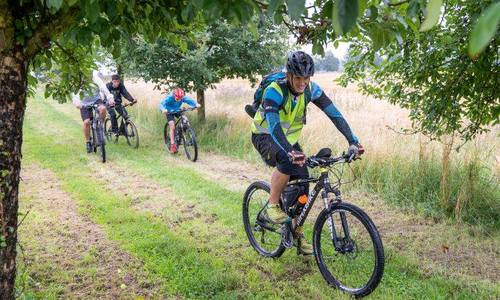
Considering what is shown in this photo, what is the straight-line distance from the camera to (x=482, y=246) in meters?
4.97

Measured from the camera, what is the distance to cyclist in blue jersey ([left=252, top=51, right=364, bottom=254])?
3.93 metres

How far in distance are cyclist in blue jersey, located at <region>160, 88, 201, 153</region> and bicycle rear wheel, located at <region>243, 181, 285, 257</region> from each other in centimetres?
573

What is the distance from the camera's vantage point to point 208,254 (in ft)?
15.7

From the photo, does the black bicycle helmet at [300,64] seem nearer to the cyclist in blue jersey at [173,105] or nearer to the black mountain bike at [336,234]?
the black mountain bike at [336,234]

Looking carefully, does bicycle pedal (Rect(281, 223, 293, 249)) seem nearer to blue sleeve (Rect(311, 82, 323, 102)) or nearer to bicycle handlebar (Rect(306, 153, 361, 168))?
bicycle handlebar (Rect(306, 153, 361, 168))

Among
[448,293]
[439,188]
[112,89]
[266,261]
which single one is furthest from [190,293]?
[112,89]

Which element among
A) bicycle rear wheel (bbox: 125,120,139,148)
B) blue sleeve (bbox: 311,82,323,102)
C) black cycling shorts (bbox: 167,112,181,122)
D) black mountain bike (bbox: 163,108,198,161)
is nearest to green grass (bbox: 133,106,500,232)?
blue sleeve (bbox: 311,82,323,102)

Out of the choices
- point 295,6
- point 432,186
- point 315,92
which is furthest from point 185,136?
point 295,6

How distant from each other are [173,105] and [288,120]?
6.79 metres

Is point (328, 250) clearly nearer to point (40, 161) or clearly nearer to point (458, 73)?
point (458, 73)

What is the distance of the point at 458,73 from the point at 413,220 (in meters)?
2.29

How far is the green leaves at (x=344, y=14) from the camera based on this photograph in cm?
93

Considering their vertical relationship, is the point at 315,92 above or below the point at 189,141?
above

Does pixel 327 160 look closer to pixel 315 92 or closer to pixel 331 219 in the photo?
pixel 331 219
